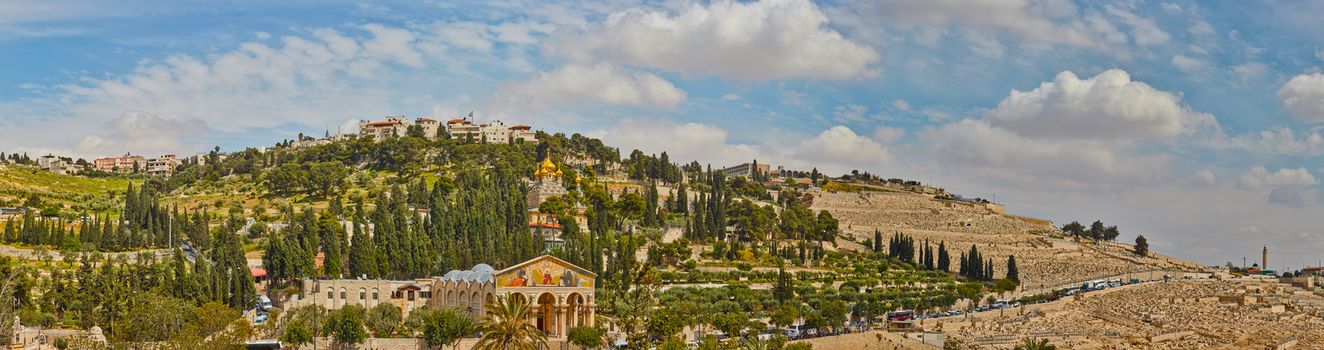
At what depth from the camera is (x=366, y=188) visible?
328ft

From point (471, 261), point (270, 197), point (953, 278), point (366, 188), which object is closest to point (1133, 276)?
point (953, 278)

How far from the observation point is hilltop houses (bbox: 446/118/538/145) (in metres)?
122

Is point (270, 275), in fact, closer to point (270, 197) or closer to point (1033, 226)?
point (270, 197)

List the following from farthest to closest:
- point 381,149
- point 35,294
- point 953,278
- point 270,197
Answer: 1. point 381,149
2. point 270,197
3. point 953,278
4. point 35,294

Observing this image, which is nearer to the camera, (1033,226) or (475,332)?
(475,332)

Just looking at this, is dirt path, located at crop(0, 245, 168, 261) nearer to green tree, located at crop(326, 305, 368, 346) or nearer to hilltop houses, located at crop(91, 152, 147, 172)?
green tree, located at crop(326, 305, 368, 346)

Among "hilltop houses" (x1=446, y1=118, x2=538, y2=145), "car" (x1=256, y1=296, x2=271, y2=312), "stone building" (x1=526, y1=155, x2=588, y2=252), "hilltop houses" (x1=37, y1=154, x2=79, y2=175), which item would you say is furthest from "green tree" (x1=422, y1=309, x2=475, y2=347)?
"hilltop houses" (x1=37, y1=154, x2=79, y2=175)

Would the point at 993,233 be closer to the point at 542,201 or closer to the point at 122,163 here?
the point at 542,201

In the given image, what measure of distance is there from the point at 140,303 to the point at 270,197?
2003 inches

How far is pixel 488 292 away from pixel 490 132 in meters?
71.3

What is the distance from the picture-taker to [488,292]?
55.9 metres

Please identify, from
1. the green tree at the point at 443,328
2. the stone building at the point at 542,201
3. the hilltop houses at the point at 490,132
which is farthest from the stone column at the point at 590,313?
the hilltop houses at the point at 490,132

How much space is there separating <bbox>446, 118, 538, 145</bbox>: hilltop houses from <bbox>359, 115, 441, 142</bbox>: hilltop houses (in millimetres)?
1860

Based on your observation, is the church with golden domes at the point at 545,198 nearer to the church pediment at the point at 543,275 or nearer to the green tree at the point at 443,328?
the church pediment at the point at 543,275
